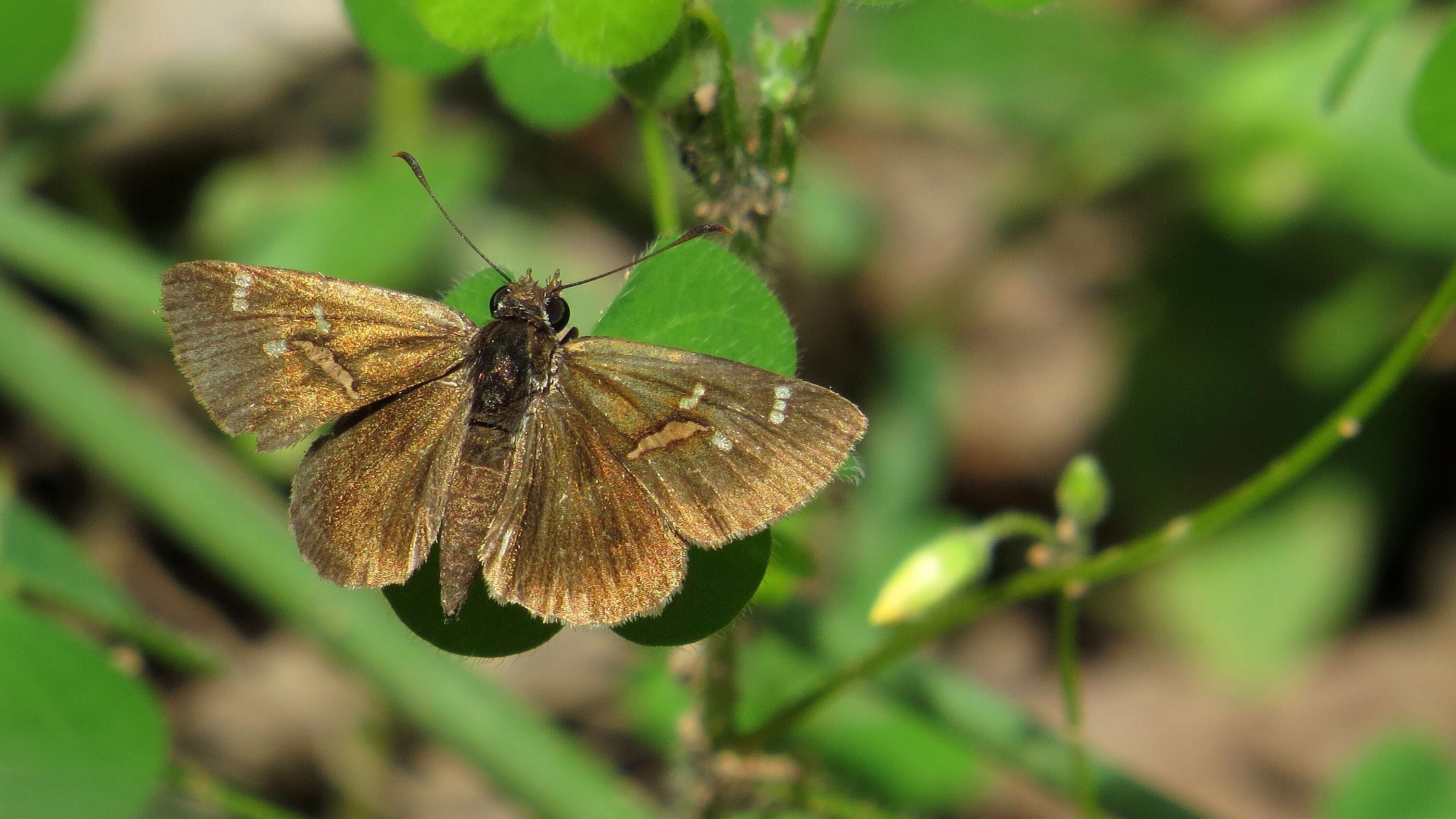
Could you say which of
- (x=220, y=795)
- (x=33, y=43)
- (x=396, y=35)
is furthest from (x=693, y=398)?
(x=33, y=43)

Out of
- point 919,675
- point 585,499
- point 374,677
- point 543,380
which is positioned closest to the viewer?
point 585,499

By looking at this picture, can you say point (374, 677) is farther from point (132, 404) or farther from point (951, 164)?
point (951, 164)

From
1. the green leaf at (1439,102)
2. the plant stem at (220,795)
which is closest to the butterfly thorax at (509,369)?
the plant stem at (220,795)

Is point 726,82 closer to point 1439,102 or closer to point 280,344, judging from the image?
point 280,344

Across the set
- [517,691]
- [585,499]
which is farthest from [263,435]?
[517,691]

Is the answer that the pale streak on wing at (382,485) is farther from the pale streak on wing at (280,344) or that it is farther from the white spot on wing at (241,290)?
the white spot on wing at (241,290)

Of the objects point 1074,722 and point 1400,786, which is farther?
point 1400,786
